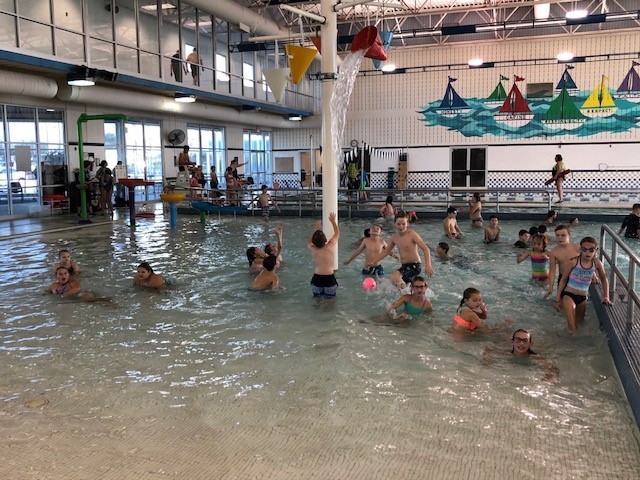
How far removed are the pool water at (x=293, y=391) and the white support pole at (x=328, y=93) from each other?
4.36 ft

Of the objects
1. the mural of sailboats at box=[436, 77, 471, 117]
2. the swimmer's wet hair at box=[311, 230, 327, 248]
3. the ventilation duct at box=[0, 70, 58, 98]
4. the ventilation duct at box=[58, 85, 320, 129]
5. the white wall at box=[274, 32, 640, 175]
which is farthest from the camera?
the mural of sailboats at box=[436, 77, 471, 117]

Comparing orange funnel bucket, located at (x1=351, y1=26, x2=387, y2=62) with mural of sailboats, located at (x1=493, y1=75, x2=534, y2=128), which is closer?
orange funnel bucket, located at (x1=351, y1=26, x2=387, y2=62)

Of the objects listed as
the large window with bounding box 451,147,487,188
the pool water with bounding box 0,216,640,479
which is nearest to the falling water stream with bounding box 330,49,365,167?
the pool water with bounding box 0,216,640,479

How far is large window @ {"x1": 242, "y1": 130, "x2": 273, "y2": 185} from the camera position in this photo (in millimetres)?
A: 28438

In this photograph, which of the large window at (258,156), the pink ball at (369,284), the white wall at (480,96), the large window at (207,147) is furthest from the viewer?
the large window at (258,156)

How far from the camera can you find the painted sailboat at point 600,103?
75.0ft

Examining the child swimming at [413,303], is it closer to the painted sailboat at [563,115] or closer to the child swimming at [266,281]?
the child swimming at [266,281]

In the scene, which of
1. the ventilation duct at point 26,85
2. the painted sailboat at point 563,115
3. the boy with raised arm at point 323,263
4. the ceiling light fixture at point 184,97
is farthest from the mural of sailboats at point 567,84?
→ the boy with raised arm at point 323,263

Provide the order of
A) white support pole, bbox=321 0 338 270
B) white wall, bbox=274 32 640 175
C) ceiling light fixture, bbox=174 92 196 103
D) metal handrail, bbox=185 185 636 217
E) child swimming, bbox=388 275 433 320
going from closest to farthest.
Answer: child swimming, bbox=388 275 433 320
white support pole, bbox=321 0 338 270
metal handrail, bbox=185 185 636 217
ceiling light fixture, bbox=174 92 196 103
white wall, bbox=274 32 640 175

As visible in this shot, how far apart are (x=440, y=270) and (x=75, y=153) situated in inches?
520

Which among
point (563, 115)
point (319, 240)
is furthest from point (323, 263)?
point (563, 115)

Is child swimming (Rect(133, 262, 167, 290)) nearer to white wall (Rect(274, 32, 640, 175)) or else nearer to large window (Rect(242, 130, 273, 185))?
white wall (Rect(274, 32, 640, 175))

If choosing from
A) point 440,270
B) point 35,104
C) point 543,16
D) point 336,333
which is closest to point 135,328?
point 336,333

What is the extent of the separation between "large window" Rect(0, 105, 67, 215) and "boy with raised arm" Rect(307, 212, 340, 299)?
483 inches
